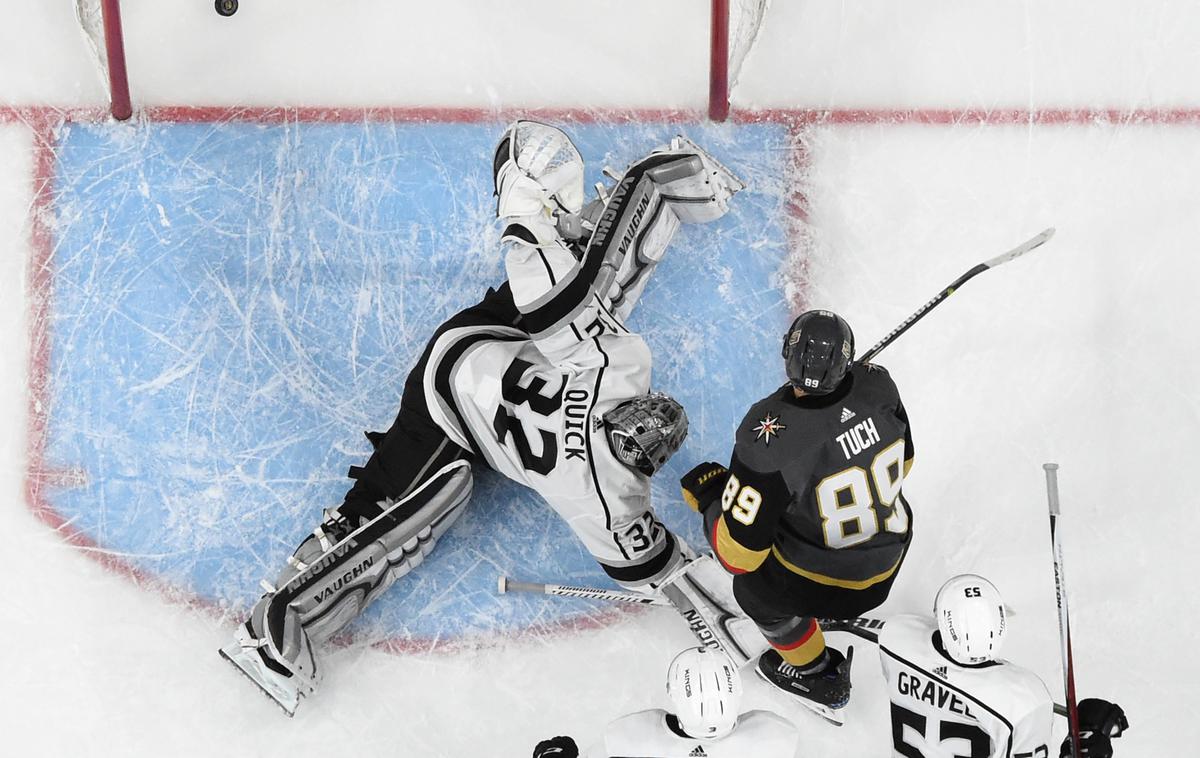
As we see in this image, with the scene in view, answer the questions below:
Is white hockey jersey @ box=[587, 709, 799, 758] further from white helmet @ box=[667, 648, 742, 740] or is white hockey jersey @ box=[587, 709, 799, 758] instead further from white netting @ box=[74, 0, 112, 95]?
white netting @ box=[74, 0, 112, 95]

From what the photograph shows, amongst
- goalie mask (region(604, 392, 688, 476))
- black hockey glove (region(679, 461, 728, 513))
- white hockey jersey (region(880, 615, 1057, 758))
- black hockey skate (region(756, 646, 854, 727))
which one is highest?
goalie mask (region(604, 392, 688, 476))

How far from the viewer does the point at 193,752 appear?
143 inches

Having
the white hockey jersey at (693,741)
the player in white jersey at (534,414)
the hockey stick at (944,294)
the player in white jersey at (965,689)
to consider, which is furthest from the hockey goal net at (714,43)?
the white hockey jersey at (693,741)

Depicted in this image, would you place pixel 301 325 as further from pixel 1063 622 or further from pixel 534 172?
pixel 1063 622

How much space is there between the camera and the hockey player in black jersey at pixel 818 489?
9.12ft

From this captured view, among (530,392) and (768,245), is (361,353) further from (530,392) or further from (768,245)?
(768,245)

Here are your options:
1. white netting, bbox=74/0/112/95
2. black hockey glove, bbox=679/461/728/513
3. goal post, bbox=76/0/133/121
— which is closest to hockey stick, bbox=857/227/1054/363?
black hockey glove, bbox=679/461/728/513

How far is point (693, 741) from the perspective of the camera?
268 cm

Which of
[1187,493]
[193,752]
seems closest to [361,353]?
[193,752]

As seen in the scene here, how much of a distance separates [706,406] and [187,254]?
1.76m

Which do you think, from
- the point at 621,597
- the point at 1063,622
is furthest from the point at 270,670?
the point at 1063,622

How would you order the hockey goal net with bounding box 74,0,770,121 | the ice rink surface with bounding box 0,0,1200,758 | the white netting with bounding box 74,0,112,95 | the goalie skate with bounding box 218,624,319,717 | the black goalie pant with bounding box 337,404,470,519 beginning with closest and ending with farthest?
the goalie skate with bounding box 218,624,319,717, the black goalie pant with bounding box 337,404,470,519, the ice rink surface with bounding box 0,0,1200,758, the hockey goal net with bounding box 74,0,770,121, the white netting with bounding box 74,0,112,95

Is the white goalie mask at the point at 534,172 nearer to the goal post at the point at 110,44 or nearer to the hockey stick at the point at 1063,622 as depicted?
the goal post at the point at 110,44

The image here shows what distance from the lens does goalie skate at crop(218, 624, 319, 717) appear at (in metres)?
3.43
